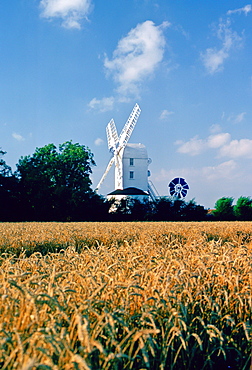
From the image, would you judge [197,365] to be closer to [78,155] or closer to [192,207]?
[192,207]

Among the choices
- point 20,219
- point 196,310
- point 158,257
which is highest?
point 20,219

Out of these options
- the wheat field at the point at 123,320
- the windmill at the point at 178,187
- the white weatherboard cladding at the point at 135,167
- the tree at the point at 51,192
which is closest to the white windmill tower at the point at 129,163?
the white weatherboard cladding at the point at 135,167

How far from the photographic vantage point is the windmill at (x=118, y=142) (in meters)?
49.4

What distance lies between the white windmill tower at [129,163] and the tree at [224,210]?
10.3 m

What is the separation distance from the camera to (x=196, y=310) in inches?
148

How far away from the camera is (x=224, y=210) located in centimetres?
3847

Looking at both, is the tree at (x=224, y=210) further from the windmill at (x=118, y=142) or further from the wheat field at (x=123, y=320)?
the wheat field at (x=123, y=320)

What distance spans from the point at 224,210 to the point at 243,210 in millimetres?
1865

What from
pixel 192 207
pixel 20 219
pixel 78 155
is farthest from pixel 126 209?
pixel 78 155

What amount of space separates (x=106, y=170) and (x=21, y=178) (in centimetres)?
1958

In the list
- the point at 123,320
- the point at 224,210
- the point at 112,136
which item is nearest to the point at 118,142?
the point at 112,136

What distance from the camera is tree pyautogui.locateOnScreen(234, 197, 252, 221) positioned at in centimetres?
3819

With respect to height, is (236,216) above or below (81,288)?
above

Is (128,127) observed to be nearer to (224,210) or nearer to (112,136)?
(112,136)
